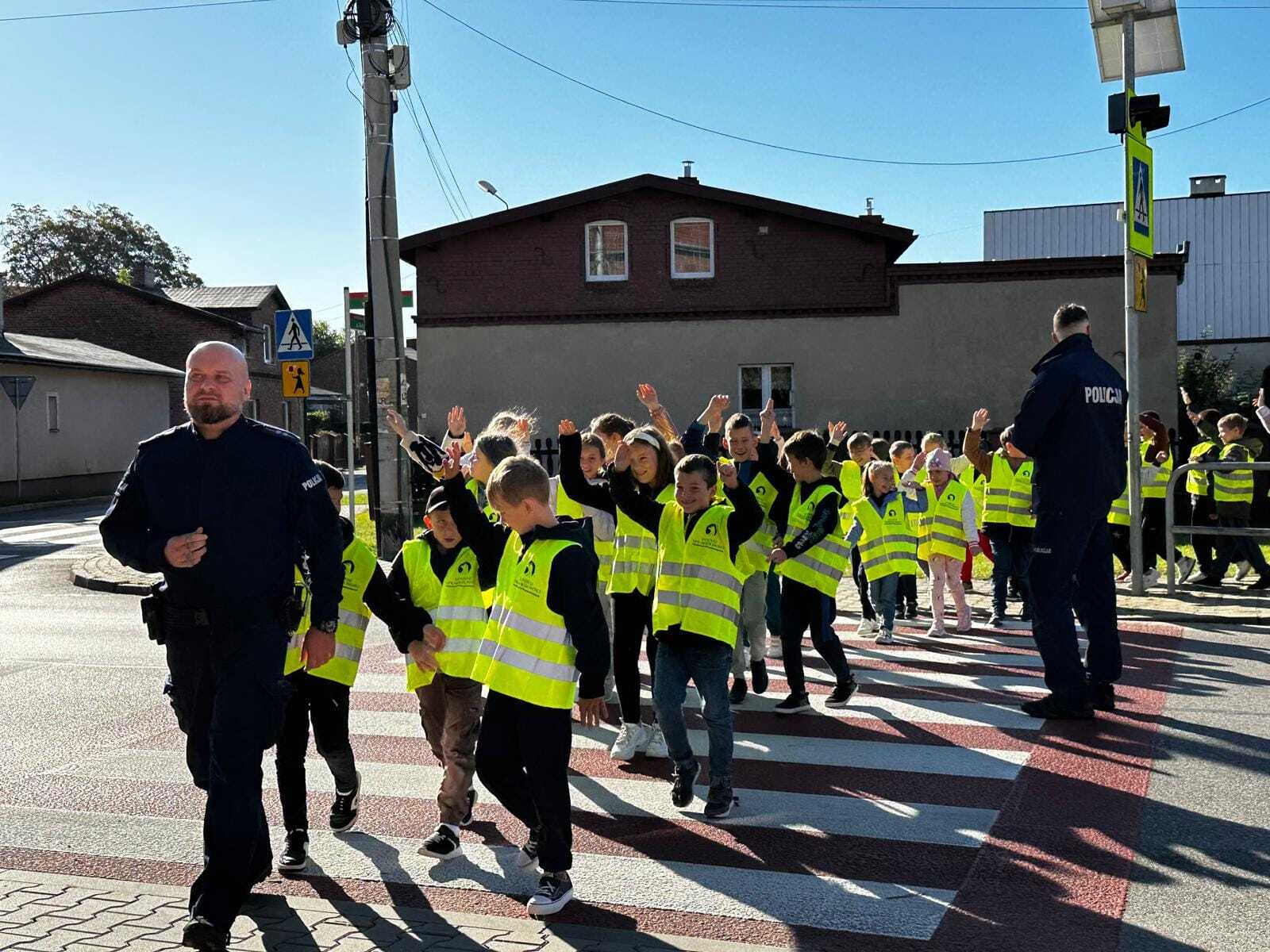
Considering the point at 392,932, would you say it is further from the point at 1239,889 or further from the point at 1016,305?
the point at 1016,305

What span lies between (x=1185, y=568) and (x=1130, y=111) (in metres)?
5.37

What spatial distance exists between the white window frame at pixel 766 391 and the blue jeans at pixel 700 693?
24.1 m

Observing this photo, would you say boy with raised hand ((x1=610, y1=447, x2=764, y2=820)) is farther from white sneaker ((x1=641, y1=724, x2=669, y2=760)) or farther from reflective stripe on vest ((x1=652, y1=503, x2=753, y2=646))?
white sneaker ((x1=641, y1=724, x2=669, y2=760))

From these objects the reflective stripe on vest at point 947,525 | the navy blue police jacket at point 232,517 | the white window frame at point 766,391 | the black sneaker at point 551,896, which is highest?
the white window frame at point 766,391

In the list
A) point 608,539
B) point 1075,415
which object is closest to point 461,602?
point 608,539

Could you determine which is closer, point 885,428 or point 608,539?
point 608,539

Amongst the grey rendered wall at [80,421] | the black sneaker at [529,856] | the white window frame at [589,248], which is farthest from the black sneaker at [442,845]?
the grey rendered wall at [80,421]

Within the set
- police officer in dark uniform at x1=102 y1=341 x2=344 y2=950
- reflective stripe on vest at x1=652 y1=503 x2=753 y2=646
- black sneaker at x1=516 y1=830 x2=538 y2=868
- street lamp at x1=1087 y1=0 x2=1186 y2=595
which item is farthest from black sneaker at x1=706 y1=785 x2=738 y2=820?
street lamp at x1=1087 y1=0 x2=1186 y2=595

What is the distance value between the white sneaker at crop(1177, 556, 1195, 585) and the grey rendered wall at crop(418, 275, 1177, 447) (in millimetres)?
Result: 14316

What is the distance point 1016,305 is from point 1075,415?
22348 mm

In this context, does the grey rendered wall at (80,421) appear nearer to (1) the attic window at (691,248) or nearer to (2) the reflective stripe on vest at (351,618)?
(1) the attic window at (691,248)

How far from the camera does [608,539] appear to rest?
25.7ft

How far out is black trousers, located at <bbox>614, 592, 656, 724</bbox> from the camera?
691cm

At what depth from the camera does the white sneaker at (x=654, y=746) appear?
23.0 ft
